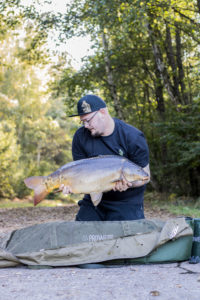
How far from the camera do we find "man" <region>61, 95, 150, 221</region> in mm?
4949

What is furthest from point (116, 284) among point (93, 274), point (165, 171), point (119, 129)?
point (165, 171)

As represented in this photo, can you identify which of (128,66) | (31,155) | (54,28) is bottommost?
(31,155)

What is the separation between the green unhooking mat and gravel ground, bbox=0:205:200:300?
115 mm

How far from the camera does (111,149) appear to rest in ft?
16.8

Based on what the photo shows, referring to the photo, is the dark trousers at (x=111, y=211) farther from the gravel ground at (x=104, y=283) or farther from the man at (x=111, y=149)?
the gravel ground at (x=104, y=283)

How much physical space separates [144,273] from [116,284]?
51cm

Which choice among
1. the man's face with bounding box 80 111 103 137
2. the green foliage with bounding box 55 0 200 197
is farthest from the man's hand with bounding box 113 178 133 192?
the green foliage with bounding box 55 0 200 197

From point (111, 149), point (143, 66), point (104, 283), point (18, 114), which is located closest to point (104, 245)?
point (104, 283)

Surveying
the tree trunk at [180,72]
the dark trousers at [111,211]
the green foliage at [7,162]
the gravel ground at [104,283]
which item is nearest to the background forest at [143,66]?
the tree trunk at [180,72]

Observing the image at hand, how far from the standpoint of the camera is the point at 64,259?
4.32m

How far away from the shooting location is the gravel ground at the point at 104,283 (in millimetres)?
3166

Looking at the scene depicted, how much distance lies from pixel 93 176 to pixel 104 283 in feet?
4.25

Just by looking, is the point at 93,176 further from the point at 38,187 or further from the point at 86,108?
the point at 86,108

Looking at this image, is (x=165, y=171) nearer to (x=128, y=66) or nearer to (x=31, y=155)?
(x=128, y=66)
